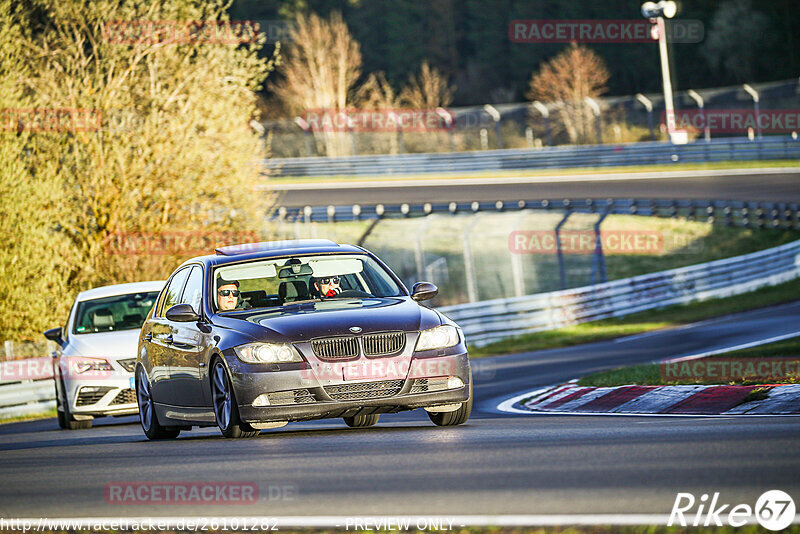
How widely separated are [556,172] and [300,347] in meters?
42.1

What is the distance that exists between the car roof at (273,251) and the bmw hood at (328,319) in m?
0.69

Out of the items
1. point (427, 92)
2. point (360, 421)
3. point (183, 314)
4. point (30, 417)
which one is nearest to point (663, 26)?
point (427, 92)

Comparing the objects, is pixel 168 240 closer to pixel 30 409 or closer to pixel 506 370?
pixel 30 409

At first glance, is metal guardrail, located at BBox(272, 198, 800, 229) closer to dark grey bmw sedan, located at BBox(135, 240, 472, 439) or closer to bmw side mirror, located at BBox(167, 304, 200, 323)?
dark grey bmw sedan, located at BBox(135, 240, 472, 439)

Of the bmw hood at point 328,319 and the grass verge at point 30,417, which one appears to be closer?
the bmw hood at point 328,319

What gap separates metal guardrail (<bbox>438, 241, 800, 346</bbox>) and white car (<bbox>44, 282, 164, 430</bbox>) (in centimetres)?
1104

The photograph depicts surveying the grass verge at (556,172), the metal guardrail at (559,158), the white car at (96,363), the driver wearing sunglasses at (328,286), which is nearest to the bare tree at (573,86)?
the metal guardrail at (559,158)

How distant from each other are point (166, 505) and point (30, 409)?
14.8 m

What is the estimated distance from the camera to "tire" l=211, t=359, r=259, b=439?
33.3ft

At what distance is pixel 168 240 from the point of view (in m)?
28.5

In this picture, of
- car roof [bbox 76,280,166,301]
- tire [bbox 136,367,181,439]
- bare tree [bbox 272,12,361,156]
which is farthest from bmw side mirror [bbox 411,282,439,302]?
bare tree [bbox 272,12,361,156]

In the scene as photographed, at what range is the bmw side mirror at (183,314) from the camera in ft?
35.3

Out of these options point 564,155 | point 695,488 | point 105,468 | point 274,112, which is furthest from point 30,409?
point 274,112

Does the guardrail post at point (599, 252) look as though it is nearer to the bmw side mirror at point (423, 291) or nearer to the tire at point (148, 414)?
the tire at point (148, 414)
